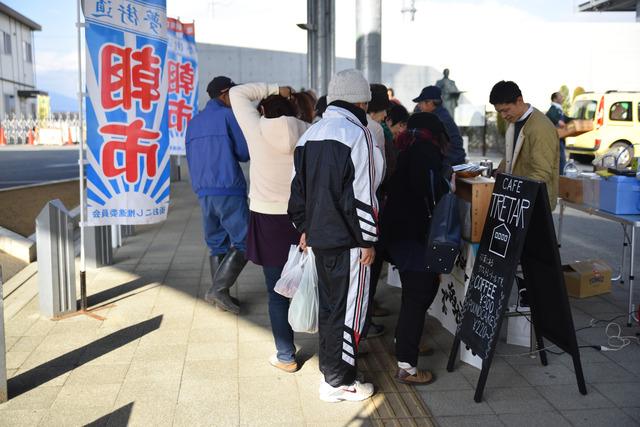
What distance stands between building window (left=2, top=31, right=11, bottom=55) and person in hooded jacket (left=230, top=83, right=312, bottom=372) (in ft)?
145

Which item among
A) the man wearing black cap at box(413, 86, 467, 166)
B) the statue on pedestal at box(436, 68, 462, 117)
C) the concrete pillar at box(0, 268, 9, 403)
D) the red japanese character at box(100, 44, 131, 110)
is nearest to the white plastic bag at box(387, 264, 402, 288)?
the man wearing black cap at box(413, 86, 467, 166)

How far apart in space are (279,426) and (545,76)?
2821cm

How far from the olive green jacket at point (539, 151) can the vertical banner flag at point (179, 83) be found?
7633 mm

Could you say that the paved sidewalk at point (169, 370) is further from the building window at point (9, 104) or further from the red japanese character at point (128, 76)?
the building window at point (9, 104)

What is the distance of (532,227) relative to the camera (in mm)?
3811

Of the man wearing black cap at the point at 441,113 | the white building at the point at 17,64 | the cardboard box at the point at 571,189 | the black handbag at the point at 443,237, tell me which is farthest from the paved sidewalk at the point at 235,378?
the white building at the point at 17,64

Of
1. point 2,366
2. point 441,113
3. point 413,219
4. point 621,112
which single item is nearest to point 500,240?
point 413,219

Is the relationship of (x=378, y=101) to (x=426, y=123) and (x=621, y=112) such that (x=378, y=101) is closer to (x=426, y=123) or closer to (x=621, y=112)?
(x=426, y=123)

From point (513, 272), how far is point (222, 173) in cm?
258

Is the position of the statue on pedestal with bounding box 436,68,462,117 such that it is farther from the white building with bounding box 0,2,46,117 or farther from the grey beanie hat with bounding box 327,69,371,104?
the white building with bounding box 0,2,46,117

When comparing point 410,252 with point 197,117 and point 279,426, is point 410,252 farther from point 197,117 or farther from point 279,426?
point 197,117

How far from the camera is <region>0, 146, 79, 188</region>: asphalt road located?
15.2 meters

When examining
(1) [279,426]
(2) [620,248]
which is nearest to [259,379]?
(1) [279,426]

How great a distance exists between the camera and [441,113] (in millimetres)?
6047
